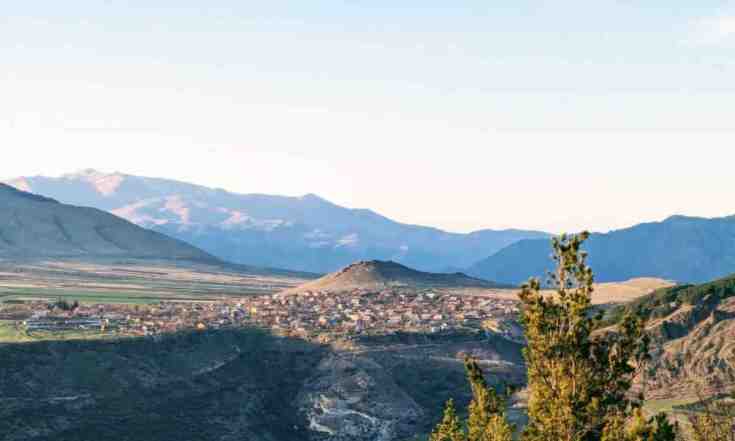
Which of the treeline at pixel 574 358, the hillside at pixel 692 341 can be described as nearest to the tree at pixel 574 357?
the treeline at pixel 574 358

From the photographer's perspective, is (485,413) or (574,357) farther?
(485,413)

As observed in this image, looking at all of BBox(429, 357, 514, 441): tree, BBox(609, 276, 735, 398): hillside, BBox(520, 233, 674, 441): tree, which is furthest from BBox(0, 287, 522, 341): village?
BBox(520, 233, 674, 441): tree

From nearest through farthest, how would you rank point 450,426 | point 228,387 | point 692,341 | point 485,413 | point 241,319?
point 485,413 < point 450,426 < point 228,387 < point 692,341 < point 241,319

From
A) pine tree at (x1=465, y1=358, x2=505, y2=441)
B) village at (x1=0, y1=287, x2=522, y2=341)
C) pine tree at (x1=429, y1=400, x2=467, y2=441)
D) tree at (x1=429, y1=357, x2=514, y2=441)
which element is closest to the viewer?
tree at (x1=429, y1=357, x2=514, y2=441)

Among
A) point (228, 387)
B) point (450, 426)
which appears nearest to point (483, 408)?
point (450, 426)

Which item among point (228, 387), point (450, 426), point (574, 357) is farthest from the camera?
point (228, 387)

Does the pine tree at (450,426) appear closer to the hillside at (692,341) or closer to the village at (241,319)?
the hillside at (692,341)

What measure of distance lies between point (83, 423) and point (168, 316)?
2571 inches

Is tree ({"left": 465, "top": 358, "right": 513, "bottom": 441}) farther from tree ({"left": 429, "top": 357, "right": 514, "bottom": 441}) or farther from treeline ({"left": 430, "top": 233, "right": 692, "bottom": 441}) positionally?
treeline ({"left": 430, "top": 233, "right": 692, "bottom": 441})

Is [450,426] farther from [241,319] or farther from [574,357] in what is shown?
[241,319]

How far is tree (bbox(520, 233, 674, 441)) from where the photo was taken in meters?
39.8

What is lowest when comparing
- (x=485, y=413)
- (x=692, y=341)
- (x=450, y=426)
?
(x=450, y=426)

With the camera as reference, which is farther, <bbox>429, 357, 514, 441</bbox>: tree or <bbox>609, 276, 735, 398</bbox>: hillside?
<bbox>609, 276, 735, 398</bbox>: hillside

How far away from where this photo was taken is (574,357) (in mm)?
40156
